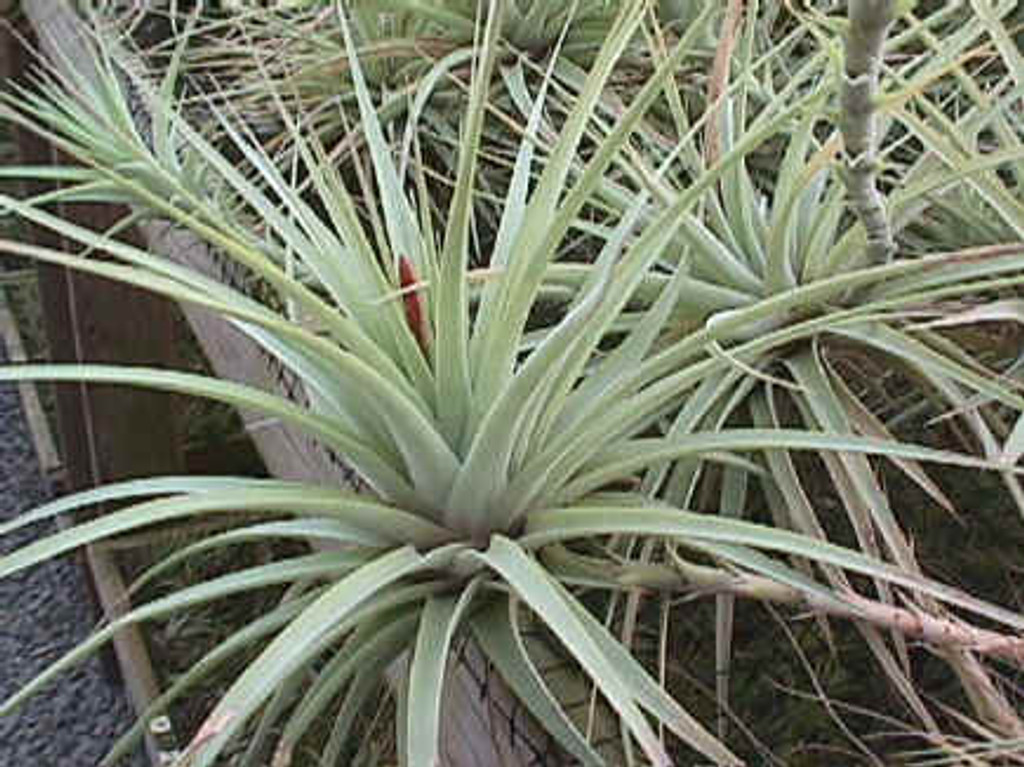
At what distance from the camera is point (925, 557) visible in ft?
3.28

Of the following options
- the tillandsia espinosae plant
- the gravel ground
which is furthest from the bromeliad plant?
the gravel ground

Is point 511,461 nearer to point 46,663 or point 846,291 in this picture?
point 846,291

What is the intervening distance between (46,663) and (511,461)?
203cm

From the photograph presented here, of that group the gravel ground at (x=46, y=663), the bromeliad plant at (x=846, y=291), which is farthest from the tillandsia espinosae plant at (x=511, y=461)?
the gravel ground at (x=46, y=663)

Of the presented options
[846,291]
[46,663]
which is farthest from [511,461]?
[46,663]

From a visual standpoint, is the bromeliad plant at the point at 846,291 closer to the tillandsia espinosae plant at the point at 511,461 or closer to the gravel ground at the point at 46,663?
the tillandsia espinosae plant at the point at 511,461

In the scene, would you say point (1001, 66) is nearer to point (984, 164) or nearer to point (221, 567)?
point (984, 164)

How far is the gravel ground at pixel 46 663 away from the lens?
93.2 inches

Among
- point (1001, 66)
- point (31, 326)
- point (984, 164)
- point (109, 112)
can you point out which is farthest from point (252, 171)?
point (31, 326)

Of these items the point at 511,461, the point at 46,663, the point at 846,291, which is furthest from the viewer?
the point at 46,663

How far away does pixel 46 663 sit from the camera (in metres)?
2.57

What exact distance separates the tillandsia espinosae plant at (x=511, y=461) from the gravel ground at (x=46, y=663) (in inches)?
64.6

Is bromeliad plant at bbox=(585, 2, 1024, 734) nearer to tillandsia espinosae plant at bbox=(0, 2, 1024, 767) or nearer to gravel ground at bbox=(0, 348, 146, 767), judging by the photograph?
tillandsia espinosae plant at bbox=(0, 2, 1024, 767)

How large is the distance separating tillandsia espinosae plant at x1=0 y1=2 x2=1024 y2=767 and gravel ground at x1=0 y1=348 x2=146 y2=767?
1.64m
